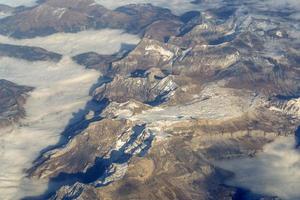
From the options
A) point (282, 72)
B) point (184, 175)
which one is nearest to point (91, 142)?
point (184, 175)

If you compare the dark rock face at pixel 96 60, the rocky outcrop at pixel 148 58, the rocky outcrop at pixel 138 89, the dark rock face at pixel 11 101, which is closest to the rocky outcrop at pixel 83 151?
the rocky outcrop at pixel 138 89

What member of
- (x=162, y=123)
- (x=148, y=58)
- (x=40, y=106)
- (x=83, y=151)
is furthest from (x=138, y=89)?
(x=83, y=151)

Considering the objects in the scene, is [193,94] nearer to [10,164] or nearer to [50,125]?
[50,125]

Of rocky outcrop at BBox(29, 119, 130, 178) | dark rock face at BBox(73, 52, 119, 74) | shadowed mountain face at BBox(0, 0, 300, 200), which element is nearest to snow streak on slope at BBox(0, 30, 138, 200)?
shadowed mountain face at BBox(0, 0, 300, 200)

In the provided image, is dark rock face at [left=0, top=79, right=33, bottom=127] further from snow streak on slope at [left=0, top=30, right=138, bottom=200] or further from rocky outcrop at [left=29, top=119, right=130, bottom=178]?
rocky outcrop at [left=29, top=119, right=130, bottom=178]

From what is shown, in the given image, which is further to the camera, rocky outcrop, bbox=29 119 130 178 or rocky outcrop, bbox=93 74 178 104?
rocky outcrop, bbox=93 74 178 104

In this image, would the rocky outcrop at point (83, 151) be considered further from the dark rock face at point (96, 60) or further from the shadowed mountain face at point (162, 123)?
the dark rock face at point (96, 60)
